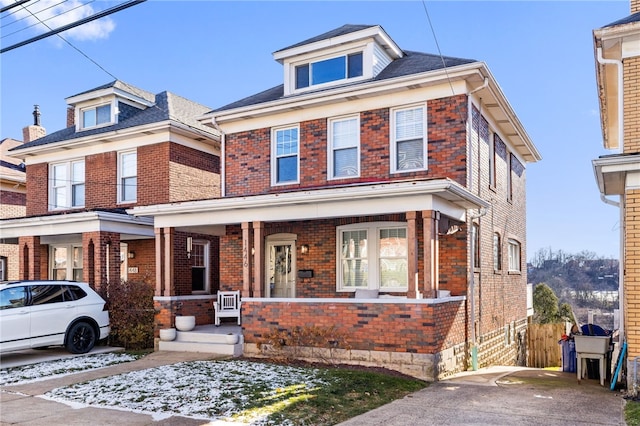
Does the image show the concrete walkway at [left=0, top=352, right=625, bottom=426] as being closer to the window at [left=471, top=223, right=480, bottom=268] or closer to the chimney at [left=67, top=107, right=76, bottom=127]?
the window at [left=471, top=223, right=480, bottom=268]

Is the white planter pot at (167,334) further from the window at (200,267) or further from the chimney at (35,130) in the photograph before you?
the chimney at (35,130)

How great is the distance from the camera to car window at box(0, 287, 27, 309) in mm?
11611

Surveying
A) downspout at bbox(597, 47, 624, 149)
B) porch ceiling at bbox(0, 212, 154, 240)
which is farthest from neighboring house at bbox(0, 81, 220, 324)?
downspout at bbox(597, 47, 624, 149)

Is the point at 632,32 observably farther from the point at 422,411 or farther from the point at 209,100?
the point at 209,100

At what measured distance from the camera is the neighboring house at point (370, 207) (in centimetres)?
1071

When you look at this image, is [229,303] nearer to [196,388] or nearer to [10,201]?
[196,388]

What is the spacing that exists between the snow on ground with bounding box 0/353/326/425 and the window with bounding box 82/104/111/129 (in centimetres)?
1033


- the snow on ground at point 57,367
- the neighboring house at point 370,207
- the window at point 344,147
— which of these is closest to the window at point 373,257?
the neighboring house at point 370,207

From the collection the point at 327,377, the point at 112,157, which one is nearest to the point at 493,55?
the point at 327,377

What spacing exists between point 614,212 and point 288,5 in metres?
8.09

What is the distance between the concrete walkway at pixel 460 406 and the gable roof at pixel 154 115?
943 cm

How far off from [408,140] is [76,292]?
845 centimetres

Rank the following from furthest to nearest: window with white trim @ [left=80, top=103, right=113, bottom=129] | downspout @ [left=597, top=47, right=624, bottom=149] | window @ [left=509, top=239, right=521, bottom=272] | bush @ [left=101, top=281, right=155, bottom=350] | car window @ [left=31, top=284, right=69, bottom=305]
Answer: window with white trim @ [left=80, top=103, right=113, bottom=129], window @ [left=509, top=239, right=521, bottom=272], bush @ [left=101, top=281, right=155, bottom=350], car window @ [left=31, top=284, right=69, bottom=305], downspout @ [left=597, top=47, right=624, bottom=149]

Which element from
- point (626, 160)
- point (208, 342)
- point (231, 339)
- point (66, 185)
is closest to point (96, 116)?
point (66, 185)
